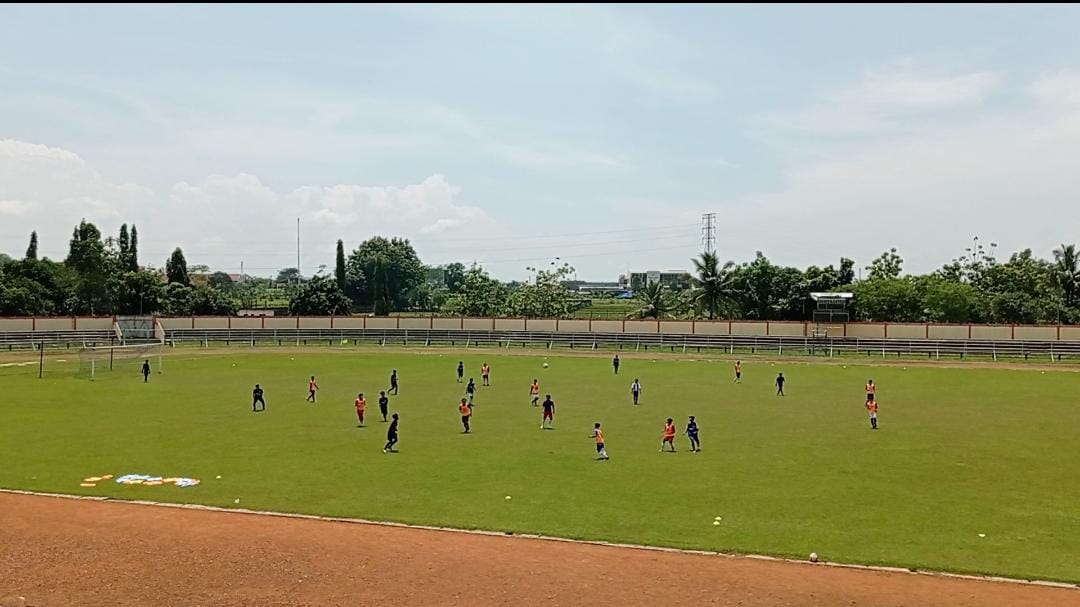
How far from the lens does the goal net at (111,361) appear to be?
4824 centimetres

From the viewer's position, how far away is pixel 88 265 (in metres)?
83.2

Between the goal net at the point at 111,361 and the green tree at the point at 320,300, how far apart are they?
41.2 meters

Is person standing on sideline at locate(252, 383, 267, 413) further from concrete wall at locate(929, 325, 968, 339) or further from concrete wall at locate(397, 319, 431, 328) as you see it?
concrete wall at locate(929, 325, 968, 339)

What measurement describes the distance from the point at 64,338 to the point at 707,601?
66.4m

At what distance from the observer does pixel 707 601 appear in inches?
548

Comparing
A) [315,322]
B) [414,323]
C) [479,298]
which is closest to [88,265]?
[315,322]

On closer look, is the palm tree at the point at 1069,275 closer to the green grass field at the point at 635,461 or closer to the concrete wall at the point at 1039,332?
the concrete wall at the point at 1039,332

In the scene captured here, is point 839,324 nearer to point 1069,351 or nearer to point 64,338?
point 1069,351

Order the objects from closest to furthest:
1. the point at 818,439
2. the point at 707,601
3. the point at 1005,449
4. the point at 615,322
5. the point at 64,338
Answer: the point at 707,601 < the point at 1005,449 < the point at 818,439 < the point at 64,338 < the point at 615,322

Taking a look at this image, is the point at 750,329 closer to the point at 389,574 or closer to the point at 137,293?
the point at 389,574

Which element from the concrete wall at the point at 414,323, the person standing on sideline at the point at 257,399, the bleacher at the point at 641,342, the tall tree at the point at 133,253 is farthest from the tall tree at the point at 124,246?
the person standing on sideline at the point at 257,399

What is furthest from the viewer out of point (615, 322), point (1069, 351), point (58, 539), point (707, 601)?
point (615, 322)

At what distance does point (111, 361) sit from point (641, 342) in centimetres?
3946

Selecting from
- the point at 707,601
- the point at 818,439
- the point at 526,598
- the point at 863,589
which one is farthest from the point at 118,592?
the point at 818,439
